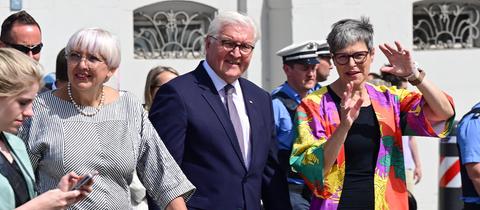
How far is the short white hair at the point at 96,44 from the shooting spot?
18.0 feet

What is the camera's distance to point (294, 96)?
8102 mm

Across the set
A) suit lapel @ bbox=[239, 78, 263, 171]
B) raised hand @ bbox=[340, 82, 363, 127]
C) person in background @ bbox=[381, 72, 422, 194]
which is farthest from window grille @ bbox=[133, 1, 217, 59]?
raised hand @ bbox=[340, 82, 363, 127]

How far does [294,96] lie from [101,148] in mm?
2871

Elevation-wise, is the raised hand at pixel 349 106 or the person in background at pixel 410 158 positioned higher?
the raised hand at pixel 349 106

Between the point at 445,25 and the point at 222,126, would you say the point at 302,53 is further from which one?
the point at 445,25

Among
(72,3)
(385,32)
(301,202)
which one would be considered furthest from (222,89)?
(385,32)

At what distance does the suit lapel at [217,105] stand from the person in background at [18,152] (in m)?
1.47

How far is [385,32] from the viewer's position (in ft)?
36.7

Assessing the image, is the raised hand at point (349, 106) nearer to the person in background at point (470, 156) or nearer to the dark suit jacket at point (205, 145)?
the dark suit jacket at point (205, 145)

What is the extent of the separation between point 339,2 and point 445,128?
4.93 meters

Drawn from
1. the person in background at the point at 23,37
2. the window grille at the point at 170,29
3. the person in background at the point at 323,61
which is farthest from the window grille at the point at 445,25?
the person in background at the point at 23,37

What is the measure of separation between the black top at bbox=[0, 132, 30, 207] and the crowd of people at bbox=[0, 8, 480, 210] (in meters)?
0.70

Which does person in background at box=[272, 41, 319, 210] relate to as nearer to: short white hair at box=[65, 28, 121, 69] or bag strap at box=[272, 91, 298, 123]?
bag strap at box=[272, 91, 298, 123]

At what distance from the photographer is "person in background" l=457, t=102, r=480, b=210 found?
21.6 ft
